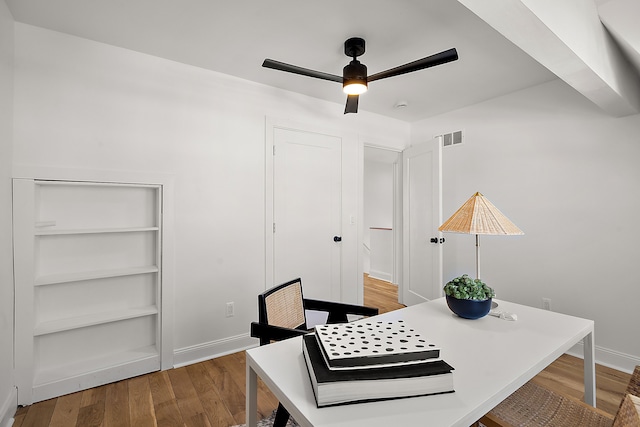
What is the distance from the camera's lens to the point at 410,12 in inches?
70.3

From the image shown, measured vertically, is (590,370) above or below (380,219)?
below

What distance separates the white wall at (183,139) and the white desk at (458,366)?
161 centimetres

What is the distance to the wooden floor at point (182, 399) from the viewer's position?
176 cm

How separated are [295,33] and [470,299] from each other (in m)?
1.87

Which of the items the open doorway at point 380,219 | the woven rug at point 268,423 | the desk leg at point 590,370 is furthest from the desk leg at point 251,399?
the open doorway at point 380,219

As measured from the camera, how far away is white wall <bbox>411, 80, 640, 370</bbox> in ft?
7.69

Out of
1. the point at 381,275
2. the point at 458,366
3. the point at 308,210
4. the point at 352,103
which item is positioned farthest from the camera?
the point at 381,275

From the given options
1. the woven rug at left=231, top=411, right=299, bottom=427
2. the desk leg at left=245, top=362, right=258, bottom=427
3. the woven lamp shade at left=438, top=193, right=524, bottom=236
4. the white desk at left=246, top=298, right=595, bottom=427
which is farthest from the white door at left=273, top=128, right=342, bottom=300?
the desk leg at left=245, top=362, right=258, bottom=427

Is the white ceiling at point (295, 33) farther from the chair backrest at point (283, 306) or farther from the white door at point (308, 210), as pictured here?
the chair backrest at point (283, 306)

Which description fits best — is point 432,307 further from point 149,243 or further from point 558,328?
point 149,243

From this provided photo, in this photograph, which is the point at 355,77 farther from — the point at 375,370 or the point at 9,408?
the point at 9,408

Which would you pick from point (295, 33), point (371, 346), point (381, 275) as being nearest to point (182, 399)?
point (371, 346)

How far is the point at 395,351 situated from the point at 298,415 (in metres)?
0.29

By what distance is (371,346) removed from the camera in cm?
84
